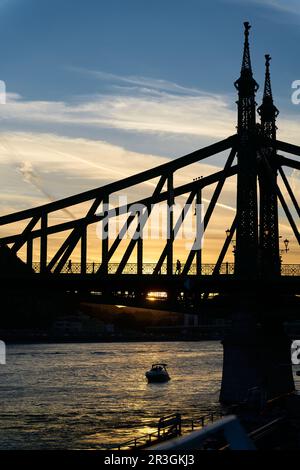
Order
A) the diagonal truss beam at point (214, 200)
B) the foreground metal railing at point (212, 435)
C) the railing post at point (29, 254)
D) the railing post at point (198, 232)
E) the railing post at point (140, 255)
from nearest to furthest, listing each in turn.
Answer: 1. the foreground metal railing at point (212, 435)
2. the railing post at point (140, 255)
3. the diagonal truss beam at point (214, 200)
4. the railing post at point (29, 254)
5. the railing post at point (198, 232)

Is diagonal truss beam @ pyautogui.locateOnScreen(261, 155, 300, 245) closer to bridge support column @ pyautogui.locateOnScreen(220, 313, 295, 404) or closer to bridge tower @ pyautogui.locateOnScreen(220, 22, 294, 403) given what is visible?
bridge tower @ pyautogui.locateOnScreen(220, 22, 294, 403)

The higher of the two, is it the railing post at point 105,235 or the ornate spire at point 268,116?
the ornate spire at point 268,116

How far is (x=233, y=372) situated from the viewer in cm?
7988

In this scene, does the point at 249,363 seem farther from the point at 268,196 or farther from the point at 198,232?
the point at 268,196

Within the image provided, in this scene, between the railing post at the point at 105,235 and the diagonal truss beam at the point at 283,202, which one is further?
the diagonal truss beam at the point at 283,202

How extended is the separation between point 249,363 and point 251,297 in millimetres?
5468

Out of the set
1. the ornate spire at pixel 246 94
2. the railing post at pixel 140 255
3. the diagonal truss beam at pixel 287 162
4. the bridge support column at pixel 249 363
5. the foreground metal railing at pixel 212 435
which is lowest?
the foreground metal railing at pixel 212 435

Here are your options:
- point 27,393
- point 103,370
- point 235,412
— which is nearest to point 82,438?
point 235,412

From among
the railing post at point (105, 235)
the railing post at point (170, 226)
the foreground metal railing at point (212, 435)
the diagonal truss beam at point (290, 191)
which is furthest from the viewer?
the diagonal truss beam at point (290, 191)

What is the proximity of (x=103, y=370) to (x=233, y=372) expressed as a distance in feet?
334

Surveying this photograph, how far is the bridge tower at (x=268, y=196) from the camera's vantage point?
294 feet

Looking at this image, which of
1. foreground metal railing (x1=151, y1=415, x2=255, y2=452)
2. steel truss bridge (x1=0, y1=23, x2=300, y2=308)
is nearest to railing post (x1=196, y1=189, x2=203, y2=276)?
steel truss bridge (x1=0, y1=23, x2=300, y2=308)

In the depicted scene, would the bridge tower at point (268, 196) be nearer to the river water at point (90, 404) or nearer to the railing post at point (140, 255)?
the railing post at point (140, 255)

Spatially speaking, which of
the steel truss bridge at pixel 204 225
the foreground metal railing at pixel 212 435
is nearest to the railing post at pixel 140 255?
the steel truss bridge at pixel 204 225
